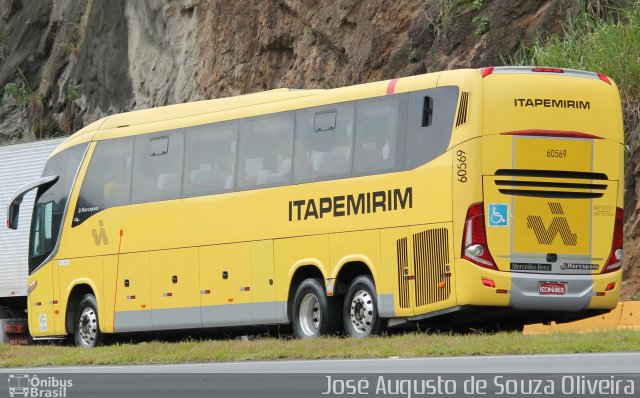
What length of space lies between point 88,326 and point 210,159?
4.42m

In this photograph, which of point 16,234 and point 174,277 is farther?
point 16,234

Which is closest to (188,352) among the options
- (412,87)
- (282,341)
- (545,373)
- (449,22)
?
(282,341)

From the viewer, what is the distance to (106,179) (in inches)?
1018

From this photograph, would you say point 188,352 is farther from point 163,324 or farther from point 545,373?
point 545,373

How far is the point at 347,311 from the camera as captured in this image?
832 inches

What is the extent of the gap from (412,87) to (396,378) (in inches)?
259

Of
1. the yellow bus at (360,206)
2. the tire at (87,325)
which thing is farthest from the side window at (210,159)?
the tire at (87,325)

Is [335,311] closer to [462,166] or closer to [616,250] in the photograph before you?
[462,166]

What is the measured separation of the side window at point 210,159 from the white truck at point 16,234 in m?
6.57

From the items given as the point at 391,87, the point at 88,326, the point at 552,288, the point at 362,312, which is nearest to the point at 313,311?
the point at 362,312

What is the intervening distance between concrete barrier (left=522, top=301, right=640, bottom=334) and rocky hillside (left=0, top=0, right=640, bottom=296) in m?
1.74

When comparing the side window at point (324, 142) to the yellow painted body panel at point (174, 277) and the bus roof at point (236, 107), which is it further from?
the yellow painted body panel at point (174, 277)

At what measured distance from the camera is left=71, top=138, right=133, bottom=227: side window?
25.5 m

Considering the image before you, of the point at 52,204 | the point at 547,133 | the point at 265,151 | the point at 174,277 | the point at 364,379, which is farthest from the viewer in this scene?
the point at 52,204
